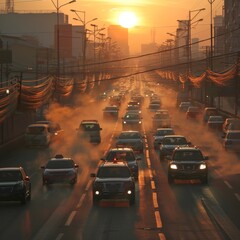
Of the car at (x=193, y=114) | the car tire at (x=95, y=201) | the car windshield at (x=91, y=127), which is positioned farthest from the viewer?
the car at (x=193, y=114)

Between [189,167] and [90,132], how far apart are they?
29.0 meters

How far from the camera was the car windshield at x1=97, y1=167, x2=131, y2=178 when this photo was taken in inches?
1083

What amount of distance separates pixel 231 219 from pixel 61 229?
5076 mm

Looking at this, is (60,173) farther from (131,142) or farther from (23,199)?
(131,142)

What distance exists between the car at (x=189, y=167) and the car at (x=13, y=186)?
8.04 meters

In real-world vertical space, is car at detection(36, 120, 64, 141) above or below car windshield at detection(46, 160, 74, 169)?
below

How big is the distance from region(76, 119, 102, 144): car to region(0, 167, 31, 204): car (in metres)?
33.1

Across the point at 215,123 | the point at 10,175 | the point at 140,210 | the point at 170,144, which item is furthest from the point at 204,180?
the point at 215,123

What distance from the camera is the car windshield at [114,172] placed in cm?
2750

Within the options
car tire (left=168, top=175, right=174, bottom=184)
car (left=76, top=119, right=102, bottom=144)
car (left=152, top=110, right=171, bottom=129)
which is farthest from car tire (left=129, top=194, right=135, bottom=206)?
car (left=152, top=110, right=171, bottom=129)

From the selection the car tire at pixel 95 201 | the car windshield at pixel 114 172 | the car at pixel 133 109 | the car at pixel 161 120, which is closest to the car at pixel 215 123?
the car at pixel 161 120

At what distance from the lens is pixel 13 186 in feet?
89.2

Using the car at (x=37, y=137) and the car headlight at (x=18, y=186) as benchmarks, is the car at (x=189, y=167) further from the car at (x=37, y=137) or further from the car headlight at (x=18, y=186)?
the car at (x=37, y=137)

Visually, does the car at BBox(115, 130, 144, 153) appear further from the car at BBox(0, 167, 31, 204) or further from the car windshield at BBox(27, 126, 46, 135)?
the car at BBox(0, 167, 31, 204)
